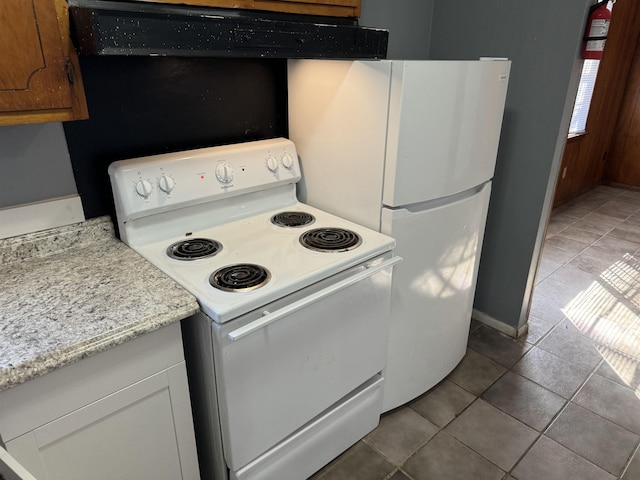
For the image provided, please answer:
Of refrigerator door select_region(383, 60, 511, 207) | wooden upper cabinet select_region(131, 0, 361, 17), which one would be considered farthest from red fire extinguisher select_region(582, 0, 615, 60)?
wooden upper cabinet select_region(131, 0, 361, 17)

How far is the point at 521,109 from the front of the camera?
2.10 meters

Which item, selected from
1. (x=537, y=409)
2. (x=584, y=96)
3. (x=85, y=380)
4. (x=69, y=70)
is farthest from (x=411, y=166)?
(x=584, y=96)

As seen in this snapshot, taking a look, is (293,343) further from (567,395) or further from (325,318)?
(567,395)

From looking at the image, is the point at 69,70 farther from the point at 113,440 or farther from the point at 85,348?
the point at 113,440

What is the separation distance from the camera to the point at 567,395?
80.5 inches

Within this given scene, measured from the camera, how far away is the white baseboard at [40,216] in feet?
4.38

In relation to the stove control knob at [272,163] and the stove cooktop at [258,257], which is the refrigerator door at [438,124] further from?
the stove control knob at [272,163]

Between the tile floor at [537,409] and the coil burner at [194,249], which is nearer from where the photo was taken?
the coil burner at [194,249]

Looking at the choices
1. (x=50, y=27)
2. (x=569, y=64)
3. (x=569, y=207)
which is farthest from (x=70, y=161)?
(x=569, y=207)

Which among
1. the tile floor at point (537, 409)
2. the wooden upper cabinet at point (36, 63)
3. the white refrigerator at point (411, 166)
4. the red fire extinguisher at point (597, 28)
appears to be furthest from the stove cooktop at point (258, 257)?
the red fire extinguisher at point (597, 28)

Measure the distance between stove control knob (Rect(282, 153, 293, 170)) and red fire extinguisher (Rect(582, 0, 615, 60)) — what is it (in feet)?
4.35

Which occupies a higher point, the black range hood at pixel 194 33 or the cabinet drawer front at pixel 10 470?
the black range hood at pixel 194 33

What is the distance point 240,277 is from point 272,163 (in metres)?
0.61

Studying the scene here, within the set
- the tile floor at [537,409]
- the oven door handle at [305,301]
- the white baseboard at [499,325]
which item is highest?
the oven door handle at [305,301]
